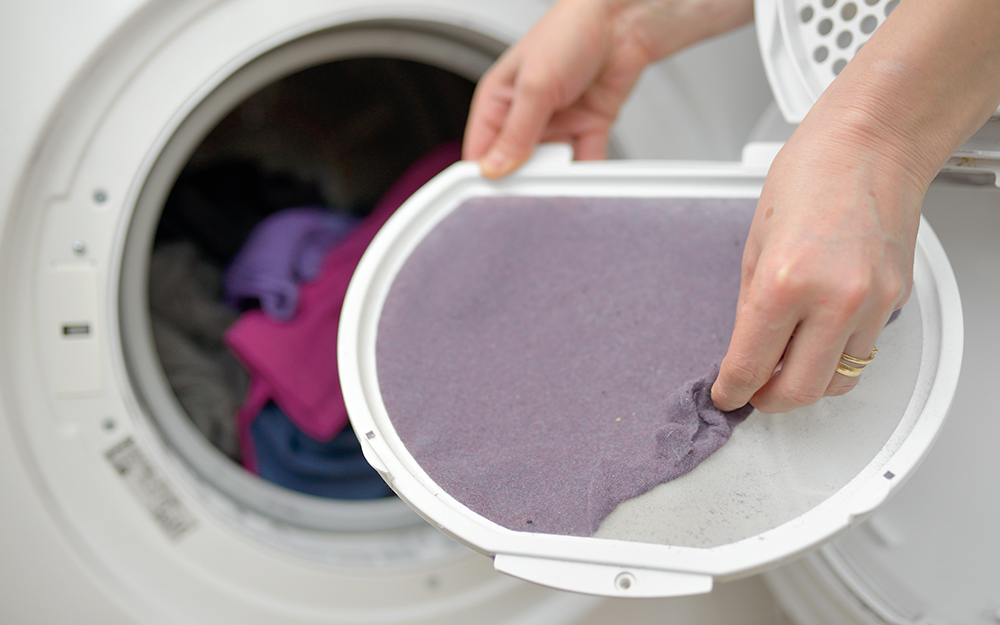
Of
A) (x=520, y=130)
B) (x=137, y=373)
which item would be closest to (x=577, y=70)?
(x=520, y=130)

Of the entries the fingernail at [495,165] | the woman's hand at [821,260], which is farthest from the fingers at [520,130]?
the woman's hand at [821,260]

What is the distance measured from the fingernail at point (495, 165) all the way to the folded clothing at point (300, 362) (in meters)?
0.43

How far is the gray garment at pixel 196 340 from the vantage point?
0.87m

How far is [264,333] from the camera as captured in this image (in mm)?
855

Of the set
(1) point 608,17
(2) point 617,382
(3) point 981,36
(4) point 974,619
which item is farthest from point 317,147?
(4) point 974,619

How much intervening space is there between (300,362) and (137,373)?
0.23 metres

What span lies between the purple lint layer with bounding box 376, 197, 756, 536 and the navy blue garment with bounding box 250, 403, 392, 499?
480 millimetres

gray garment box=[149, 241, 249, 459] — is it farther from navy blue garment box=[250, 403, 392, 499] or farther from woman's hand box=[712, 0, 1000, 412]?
woman's hand box=[712, 0, 1000, 412]

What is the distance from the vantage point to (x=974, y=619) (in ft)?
1.76

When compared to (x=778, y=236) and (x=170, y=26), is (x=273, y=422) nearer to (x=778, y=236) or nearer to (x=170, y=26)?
(x=170, y=26)

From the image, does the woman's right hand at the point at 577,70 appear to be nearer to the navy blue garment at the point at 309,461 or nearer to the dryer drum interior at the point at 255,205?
the dryer drum interior at the point at 255,205

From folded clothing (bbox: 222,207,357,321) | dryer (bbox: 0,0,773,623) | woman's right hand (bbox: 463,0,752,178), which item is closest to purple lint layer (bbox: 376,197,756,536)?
woman's right hand (bbox: 463,0,752,178)

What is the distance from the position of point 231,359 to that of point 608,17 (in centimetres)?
79

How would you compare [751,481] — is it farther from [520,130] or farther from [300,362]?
[300,362]
